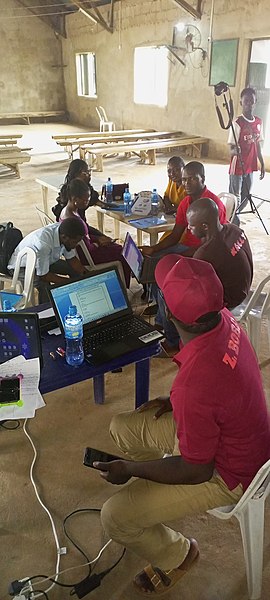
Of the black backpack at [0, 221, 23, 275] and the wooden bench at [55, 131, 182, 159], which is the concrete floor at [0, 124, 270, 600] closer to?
the black backpack at [0, 221, 23, 275]

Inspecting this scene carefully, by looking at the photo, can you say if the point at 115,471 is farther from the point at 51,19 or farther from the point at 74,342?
the point at 51,19

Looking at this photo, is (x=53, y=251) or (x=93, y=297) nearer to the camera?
(x=93, y=297)

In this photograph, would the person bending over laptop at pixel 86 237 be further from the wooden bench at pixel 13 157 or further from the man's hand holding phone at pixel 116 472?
the wooden bench at pixel 13 157

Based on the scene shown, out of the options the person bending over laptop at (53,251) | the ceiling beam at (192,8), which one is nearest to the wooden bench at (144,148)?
the ceiling beam at (192,8)

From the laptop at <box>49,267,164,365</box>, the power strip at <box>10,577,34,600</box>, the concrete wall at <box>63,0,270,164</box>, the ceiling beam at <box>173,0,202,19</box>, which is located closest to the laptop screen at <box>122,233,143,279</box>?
the laptop at <box>49,267,164,365</box>

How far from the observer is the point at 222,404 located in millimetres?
1228

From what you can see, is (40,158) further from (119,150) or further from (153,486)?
(153,486)

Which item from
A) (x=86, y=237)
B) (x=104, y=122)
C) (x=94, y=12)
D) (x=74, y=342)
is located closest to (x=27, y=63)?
(x=94, y=12)

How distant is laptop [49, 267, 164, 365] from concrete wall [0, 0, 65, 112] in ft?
46.6

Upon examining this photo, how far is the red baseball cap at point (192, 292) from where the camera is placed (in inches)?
48.9

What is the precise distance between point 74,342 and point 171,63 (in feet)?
31.6

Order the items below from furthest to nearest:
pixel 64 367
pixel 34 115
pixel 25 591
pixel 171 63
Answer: pixel 34 115 < pixel 171 63 < pixel 64 367 < pixel 25 591

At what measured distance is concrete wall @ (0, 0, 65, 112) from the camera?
1352 cm

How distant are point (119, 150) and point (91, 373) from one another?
7066mm
